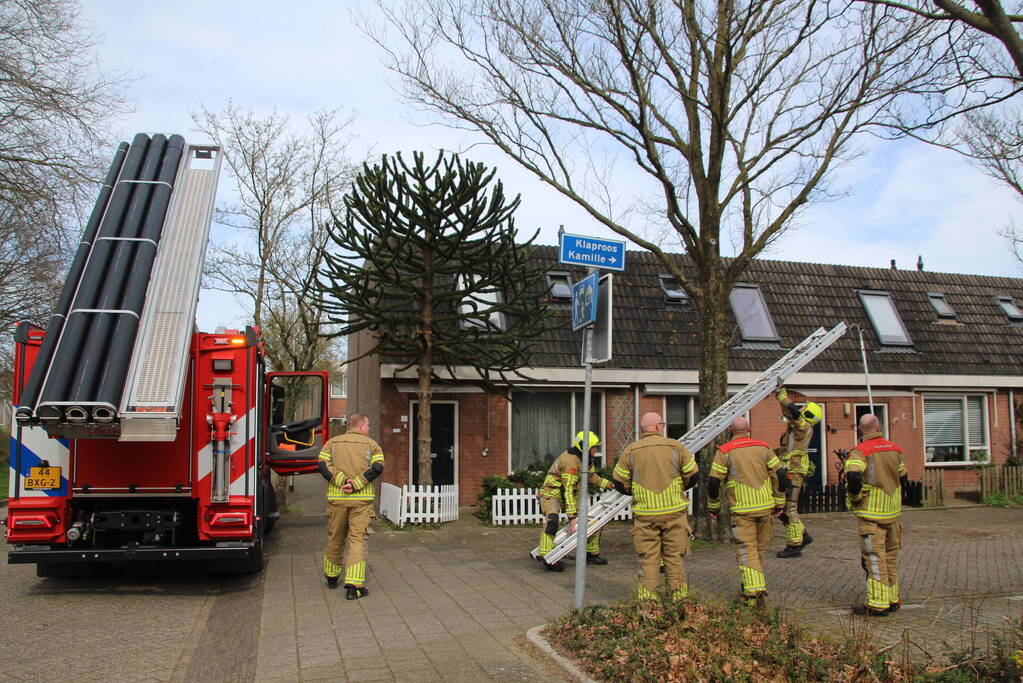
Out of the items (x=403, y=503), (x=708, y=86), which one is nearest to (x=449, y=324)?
(x=403, y=503)

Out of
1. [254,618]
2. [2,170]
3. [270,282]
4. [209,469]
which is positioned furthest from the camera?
[270,282]

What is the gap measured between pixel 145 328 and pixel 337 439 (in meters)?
2.20

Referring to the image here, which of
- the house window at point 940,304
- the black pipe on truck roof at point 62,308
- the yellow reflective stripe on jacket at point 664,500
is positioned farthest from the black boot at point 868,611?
the house window at point 940,304

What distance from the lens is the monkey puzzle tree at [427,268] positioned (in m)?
13.0

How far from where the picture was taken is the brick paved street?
5918 millimetres

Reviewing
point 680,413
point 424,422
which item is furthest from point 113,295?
point 680,413

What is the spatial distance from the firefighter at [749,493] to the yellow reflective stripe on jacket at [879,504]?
719 millimetres

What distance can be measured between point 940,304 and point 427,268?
1385 centimetres

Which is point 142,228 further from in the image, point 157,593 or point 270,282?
point 270,282

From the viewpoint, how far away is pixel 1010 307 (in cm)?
2102

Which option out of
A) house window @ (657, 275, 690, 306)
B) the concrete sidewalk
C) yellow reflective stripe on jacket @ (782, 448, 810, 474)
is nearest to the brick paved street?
the concrete sidewalk

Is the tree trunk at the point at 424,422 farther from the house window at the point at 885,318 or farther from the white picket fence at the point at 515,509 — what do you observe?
the house window at the point at 885,318

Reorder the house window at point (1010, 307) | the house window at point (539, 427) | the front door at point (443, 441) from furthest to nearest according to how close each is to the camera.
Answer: the house window at point (1010, 307)
the house window at point (539, 427)
the front door at point (443, 441)

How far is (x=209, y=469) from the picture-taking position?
8.18 metres
